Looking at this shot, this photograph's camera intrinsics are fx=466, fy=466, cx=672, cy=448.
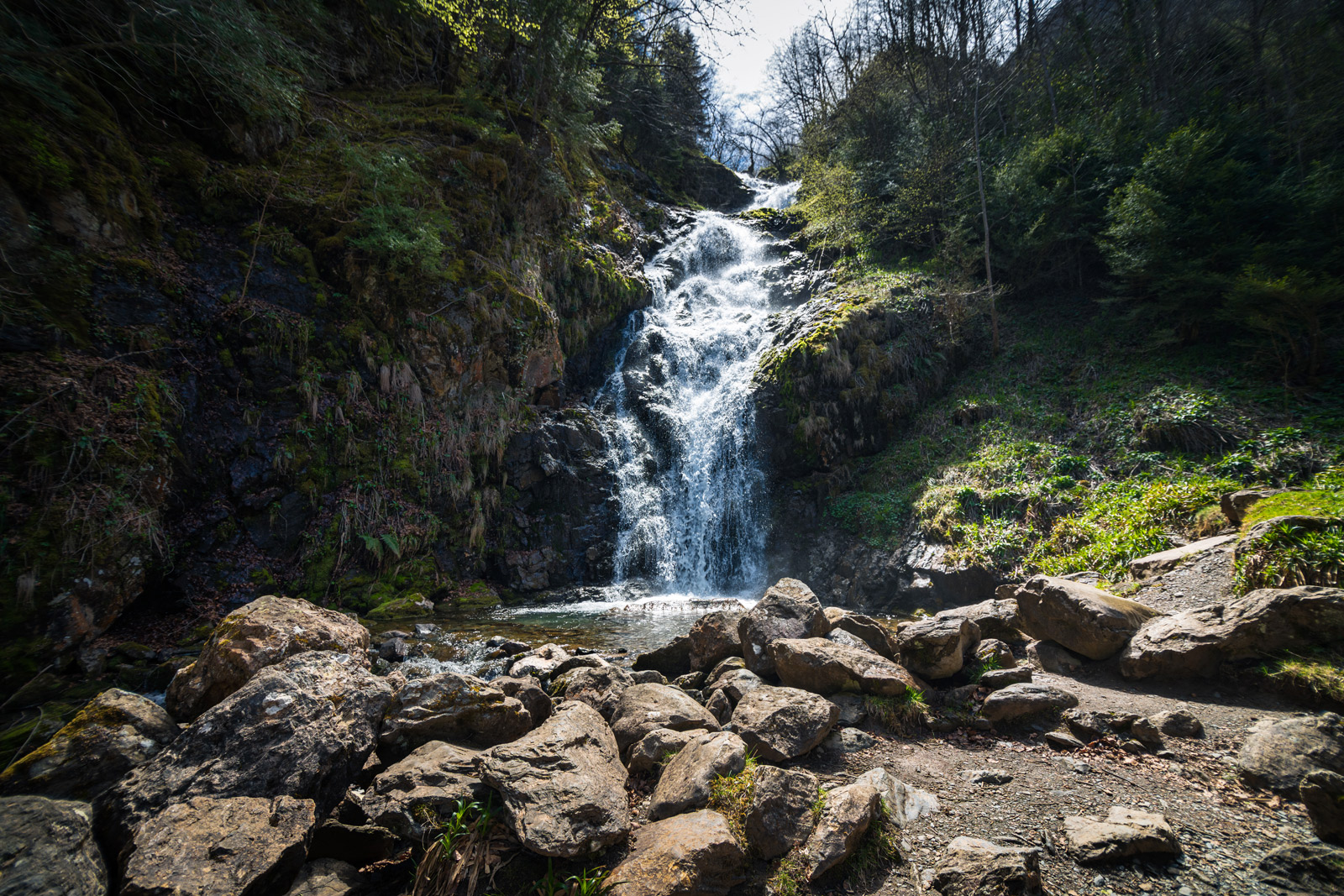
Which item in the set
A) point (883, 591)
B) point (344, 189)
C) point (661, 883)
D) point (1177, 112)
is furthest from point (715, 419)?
point (1177, 112)

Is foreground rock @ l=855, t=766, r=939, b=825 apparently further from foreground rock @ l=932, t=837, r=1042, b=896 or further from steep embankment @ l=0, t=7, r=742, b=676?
steep embankment @ l=0, t=7, r=742, b=676

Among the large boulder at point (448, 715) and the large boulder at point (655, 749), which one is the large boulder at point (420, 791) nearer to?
the large boulder at point (448, 715)

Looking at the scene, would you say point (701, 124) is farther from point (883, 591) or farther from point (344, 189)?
point (883, 591)

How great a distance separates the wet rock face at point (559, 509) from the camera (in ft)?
39.8

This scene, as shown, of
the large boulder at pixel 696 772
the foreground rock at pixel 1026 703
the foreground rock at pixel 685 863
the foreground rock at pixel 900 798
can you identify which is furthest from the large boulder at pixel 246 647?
the foreground rock at pixel 1026 703

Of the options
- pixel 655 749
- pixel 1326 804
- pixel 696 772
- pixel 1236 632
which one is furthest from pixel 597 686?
pixel 1236 632

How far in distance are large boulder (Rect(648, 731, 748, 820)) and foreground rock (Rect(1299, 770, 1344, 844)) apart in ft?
9.77

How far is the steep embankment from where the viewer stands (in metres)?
5.71

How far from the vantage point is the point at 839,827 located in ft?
8.63

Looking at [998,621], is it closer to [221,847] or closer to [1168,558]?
[1168,558]

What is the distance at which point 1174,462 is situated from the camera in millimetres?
8336

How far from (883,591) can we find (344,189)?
A: 45.8 feet

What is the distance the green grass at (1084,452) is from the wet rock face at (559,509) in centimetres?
628

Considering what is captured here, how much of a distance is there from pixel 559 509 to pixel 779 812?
420 inches
